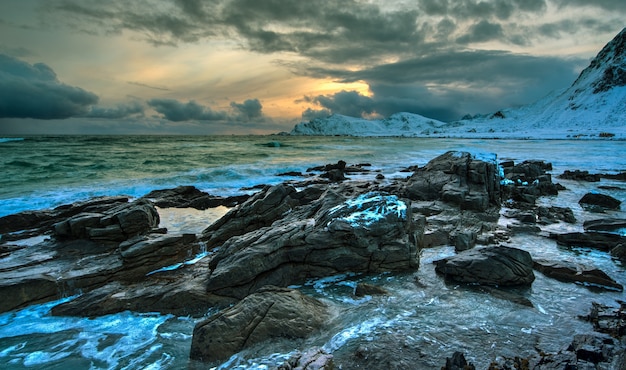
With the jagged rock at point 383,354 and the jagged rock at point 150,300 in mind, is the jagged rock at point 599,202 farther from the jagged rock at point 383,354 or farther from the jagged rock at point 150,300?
the jagged rock at point 150,300

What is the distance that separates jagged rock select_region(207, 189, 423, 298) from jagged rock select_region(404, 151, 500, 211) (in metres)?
7.28

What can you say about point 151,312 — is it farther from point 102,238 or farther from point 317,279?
point 102,238

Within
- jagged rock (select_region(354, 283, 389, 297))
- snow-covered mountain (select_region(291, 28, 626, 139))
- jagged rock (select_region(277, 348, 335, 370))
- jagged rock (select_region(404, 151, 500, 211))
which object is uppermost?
snow-covered mountain (select_region(291, 28, 626, 139))

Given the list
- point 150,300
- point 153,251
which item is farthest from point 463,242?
point 153,251

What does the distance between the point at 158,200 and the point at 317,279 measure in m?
14.7

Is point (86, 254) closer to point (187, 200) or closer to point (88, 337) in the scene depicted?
point (88, 337)

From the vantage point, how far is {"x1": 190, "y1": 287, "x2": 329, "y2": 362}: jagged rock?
628 cm

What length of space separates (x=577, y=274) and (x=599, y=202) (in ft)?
40.5

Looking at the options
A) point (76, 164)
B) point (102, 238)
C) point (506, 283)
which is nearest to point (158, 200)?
point (102, 238)

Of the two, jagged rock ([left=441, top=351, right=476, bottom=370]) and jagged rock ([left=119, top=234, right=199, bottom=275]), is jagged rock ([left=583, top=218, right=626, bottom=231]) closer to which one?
jagged rock ([left=441, top=351, right=476, bottom=370])

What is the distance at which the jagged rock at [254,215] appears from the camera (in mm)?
13883

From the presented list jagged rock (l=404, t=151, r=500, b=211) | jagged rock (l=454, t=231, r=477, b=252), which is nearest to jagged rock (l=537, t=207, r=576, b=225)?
jagged rock (l=404, t=151, r=500, b=211)

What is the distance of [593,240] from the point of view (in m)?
11.7

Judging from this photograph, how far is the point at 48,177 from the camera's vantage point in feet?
101
